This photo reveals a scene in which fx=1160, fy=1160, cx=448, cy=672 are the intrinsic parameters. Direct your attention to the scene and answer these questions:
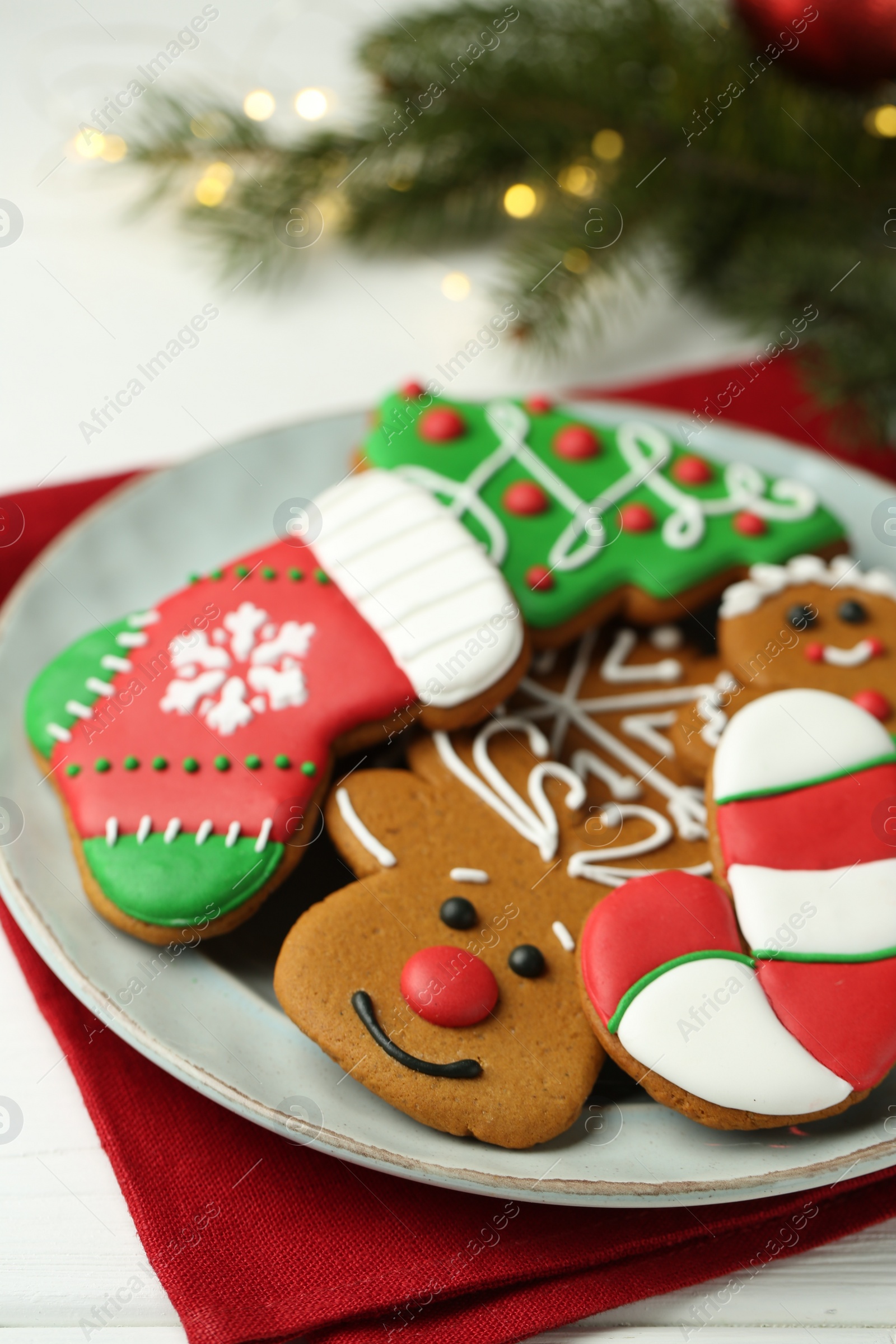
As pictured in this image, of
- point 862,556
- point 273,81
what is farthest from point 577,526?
point 273,81

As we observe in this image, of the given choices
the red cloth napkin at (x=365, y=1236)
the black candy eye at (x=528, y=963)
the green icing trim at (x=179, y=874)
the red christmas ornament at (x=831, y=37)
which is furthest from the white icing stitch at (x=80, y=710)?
the red christmas ornament at (x=831, y=37)

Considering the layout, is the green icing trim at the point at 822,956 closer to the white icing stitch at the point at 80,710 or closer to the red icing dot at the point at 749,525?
the red icing dot at the point at 749,525

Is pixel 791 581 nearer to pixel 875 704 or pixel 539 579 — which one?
pixel 875 704

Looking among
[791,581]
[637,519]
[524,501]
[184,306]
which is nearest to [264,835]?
[524,501]

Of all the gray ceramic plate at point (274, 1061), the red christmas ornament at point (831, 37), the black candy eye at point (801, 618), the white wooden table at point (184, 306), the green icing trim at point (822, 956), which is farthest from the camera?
the white wooden table at point (184, 306)

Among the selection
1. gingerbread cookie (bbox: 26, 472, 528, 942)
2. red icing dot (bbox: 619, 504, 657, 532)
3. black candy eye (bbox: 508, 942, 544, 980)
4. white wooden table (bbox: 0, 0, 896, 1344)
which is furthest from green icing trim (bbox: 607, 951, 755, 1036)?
white wooden table (bbox: 0, 0, 896, 1344)

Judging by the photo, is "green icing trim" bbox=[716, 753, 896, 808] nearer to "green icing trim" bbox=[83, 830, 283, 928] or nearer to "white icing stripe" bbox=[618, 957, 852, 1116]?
"white icing stripe" bbox=[618, 957, 852, 1116]

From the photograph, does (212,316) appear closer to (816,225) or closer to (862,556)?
(816,225)
